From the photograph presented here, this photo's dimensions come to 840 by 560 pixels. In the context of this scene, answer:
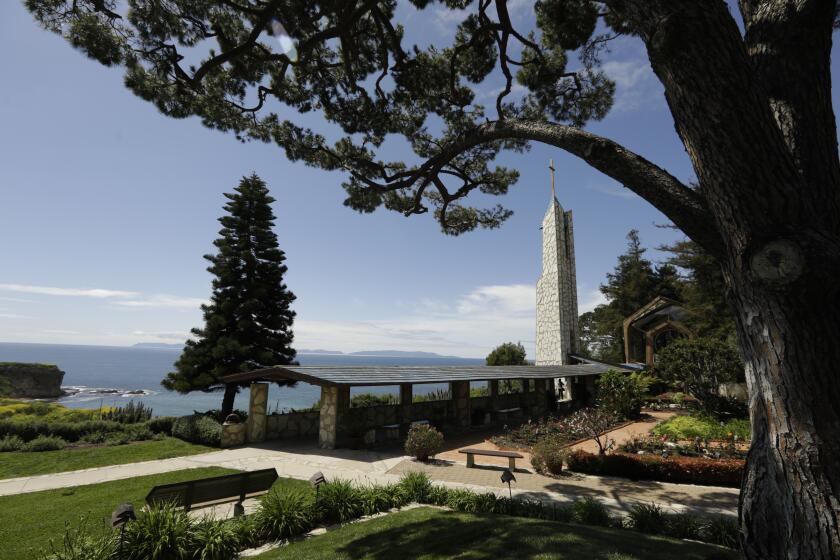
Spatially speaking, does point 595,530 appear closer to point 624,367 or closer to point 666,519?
point 666,519

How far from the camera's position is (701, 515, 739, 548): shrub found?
584 centimetres

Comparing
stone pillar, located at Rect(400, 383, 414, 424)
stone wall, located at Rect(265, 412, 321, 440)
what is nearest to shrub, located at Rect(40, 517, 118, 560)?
stone wall, located at Rect(265, 412, 321, 440)

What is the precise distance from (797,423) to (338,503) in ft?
23.4

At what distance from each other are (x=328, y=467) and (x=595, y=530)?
7171 mm

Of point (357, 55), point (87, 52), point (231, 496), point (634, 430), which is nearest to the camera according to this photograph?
point (87, 52)

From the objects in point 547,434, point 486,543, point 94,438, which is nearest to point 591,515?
point 486,543

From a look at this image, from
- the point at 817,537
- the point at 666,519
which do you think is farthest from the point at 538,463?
the point at 817,537

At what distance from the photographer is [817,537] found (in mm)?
2275

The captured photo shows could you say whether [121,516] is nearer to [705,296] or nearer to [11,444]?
[11,444]

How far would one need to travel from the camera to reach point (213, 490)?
23.4 ft

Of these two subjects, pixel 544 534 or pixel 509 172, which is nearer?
pixel 544 534

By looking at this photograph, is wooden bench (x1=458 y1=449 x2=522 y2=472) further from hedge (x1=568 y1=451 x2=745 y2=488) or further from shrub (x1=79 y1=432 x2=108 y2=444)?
shrub (x1=79 y1=432 x2=108 y2=444)

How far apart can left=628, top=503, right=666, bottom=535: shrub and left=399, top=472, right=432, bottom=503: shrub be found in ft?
12.5

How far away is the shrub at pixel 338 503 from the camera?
287 inches
